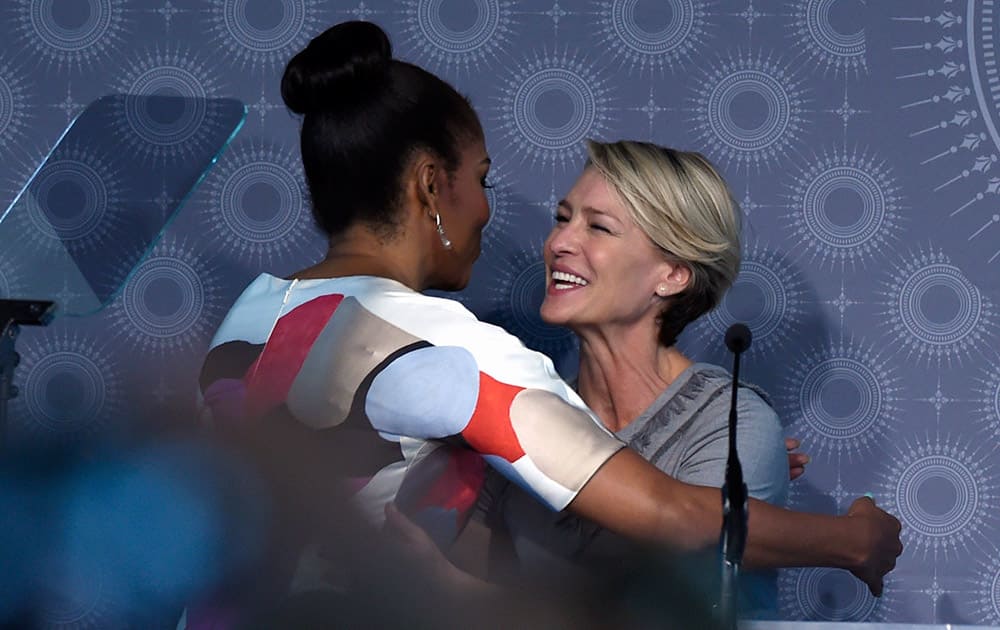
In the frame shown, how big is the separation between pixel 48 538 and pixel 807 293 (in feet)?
4.86

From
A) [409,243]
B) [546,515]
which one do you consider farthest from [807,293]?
[409,243]

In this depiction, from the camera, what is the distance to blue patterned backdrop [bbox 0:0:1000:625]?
2.20 metres

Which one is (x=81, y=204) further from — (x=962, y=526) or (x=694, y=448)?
(x=962, y=526)

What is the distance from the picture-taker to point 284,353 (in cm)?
134

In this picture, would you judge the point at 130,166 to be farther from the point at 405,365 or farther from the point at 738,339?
the point at 738,339

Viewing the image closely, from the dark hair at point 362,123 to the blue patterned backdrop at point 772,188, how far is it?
731mm

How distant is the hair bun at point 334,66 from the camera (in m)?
1.47

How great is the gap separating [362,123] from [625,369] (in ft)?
2.10

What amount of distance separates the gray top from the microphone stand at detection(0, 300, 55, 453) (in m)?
0.65

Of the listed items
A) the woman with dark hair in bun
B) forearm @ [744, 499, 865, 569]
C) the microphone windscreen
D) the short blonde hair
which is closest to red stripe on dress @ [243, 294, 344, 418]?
the woman with dark hair in bun

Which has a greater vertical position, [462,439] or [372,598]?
[462,439]

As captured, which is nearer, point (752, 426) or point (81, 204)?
point (752, 426)

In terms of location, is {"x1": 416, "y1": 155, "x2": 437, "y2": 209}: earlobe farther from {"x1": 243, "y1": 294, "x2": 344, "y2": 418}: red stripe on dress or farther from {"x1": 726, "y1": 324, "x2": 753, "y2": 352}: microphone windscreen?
{"x1": 726, "y1": 324, "x2": 753, "y2": 352}: microphone windscreen

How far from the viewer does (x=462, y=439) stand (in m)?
1.30
